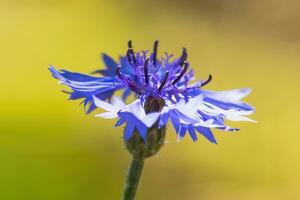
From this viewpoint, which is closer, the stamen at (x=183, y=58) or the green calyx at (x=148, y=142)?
the green calyx at (x=148, y=142)

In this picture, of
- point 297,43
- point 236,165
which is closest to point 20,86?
point 236,165

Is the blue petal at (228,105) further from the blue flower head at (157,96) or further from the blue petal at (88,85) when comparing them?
the blue petal at (88,85)

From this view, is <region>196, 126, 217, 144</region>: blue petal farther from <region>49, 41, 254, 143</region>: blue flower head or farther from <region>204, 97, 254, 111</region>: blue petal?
<region>204, 97, 254, 111</region>: blue petal

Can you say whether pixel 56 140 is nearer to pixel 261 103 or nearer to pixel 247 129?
pixel 247 129

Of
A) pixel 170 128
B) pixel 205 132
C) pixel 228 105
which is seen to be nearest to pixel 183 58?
pixel 228 105

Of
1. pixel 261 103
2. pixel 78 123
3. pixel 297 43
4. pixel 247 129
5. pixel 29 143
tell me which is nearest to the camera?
Result: pixel 29 143

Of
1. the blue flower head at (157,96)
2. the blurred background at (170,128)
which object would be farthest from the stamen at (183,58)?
the blurred background at (170,128)
